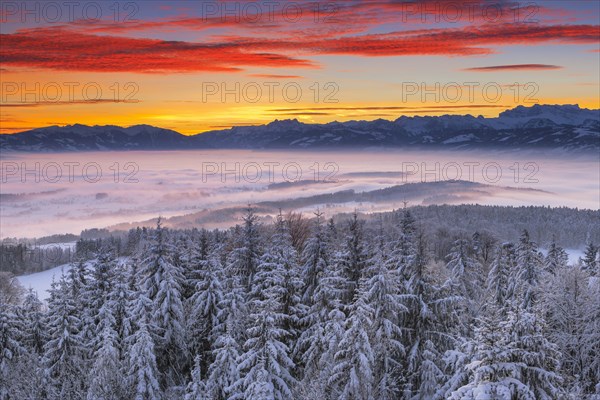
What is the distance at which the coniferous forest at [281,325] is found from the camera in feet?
93.3

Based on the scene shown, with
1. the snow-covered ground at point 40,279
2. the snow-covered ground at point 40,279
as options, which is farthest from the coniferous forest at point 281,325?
the snow-covered ground at point 40,279

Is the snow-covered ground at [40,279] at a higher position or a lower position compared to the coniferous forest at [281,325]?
lower

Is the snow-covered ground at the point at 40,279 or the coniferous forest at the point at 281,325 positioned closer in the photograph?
the coniferous forest at the point at 281,325

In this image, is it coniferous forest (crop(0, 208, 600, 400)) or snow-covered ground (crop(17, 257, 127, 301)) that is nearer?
coniferous forest (crop(0, 208, 600, 400))

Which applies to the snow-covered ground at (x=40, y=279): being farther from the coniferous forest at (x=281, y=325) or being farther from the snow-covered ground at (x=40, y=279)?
the coniferous forest at (x=281, y=325)

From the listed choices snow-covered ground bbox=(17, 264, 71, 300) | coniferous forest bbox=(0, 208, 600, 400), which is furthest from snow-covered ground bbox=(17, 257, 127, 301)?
coniferous forest bbox=(0, 208, 600, 400)

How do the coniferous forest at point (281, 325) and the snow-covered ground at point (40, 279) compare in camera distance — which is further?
the snow-covered ground at point (40, 279)

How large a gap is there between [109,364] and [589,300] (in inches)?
1123

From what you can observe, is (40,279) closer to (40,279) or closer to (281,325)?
(40,279)

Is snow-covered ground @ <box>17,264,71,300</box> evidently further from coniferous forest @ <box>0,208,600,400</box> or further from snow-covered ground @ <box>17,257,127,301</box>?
coniferous forest @ <box>0,208,600,400</box>

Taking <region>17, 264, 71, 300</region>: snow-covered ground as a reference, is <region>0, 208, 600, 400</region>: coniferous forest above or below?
above

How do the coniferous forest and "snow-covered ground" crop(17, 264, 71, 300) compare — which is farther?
"snow-covered ground" crop(17, 264, 71, 300)

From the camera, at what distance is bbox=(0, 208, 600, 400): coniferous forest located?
28.4 metres

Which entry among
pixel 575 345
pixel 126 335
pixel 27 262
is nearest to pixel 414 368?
pixel 575 345
